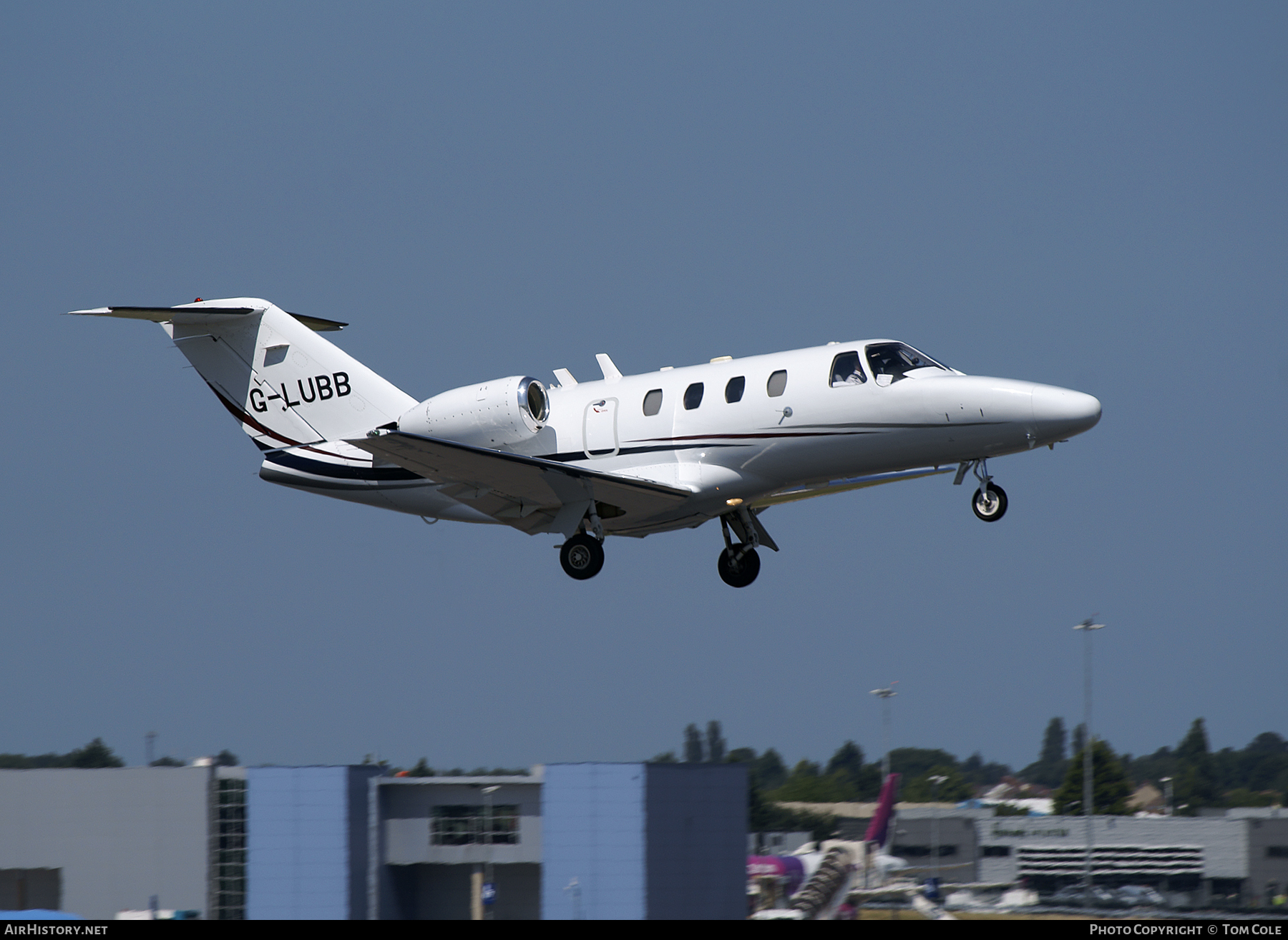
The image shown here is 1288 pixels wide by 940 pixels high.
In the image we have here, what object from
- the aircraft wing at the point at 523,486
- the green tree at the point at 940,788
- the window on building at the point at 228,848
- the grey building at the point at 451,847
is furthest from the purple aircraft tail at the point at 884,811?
the aircraft wing at the point at 523,486

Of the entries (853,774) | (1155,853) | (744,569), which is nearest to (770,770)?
(853,774)

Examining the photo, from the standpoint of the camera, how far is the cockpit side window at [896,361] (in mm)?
19422

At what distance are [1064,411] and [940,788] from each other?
40077mm

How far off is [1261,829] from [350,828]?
2616 centimetres

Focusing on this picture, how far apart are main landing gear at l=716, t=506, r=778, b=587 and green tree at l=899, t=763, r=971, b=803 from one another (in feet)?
111

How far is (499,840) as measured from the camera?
30.9 metres

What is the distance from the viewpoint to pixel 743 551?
22.9m

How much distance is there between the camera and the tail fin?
941 inches

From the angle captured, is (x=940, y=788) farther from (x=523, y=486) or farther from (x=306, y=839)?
(x=523, y=486)

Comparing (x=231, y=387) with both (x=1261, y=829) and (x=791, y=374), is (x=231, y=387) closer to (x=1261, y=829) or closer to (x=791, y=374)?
(x=791, y=374)

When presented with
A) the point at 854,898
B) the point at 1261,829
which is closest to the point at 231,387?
the point at 854,898

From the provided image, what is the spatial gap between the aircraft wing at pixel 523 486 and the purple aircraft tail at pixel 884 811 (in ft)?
67.3

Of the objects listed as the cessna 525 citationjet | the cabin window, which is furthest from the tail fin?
the cabin window

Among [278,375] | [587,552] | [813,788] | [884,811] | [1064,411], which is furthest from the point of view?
[813,788]
